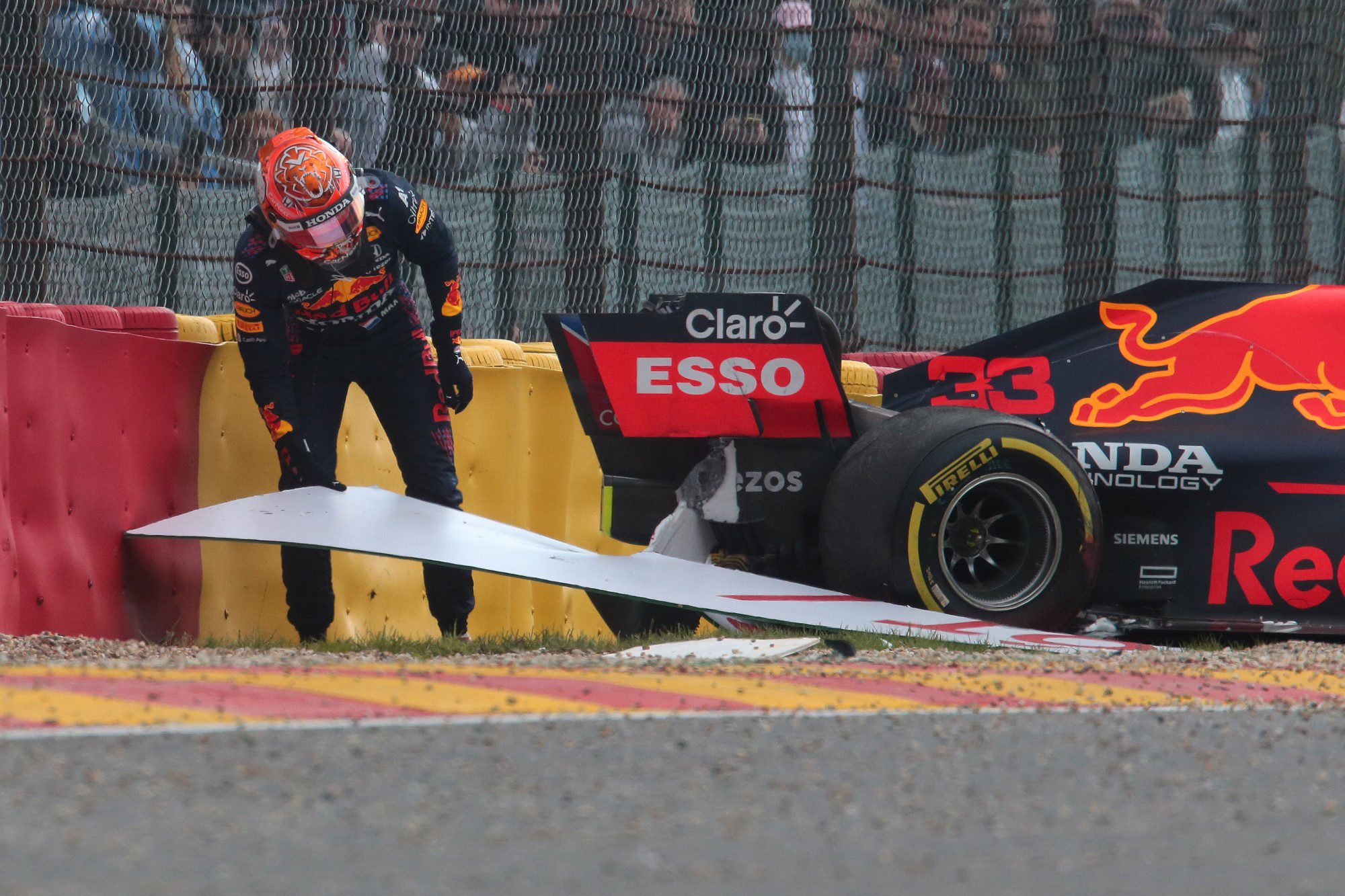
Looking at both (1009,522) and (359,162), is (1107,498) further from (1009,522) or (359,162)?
(359,162)

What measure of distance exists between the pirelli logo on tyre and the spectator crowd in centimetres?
263

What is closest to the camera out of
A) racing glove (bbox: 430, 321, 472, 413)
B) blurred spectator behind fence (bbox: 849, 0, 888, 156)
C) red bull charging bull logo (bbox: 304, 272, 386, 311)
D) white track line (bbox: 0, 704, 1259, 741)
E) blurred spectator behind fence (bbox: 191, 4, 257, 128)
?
white track line (bbox: 0, 704, 1259, 741)

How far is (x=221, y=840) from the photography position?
2.27 meters

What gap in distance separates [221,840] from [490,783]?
511 millimetres

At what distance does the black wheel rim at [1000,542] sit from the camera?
17.0 ft

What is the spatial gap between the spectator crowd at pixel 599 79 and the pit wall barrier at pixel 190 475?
1.31 meters

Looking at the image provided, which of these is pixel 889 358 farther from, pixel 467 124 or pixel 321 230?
pixel 321 230

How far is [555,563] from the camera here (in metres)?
5.16

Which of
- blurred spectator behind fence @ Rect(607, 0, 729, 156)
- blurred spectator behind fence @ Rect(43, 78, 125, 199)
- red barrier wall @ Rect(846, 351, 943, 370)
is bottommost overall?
red barrier wall @ Rect(846, 351, 943, 370)

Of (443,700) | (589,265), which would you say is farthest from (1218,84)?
(443,700)

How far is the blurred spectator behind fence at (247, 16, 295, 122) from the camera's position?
702 cm

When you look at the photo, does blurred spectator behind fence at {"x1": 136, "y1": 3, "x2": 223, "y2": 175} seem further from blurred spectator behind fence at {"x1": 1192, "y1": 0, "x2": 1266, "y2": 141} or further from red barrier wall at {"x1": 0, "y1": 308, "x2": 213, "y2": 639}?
blurred spectator behind fence at {"x1": 1192, "y1": 0, "x2": 1266, "y2": 141}

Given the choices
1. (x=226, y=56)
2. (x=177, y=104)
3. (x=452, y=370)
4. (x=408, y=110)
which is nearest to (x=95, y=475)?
(x=452, y=370)

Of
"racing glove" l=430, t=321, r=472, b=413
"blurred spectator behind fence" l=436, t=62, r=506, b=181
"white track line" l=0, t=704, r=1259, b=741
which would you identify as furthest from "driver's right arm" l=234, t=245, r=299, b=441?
"white track line" l=0, t=704, r=1259, b=741
